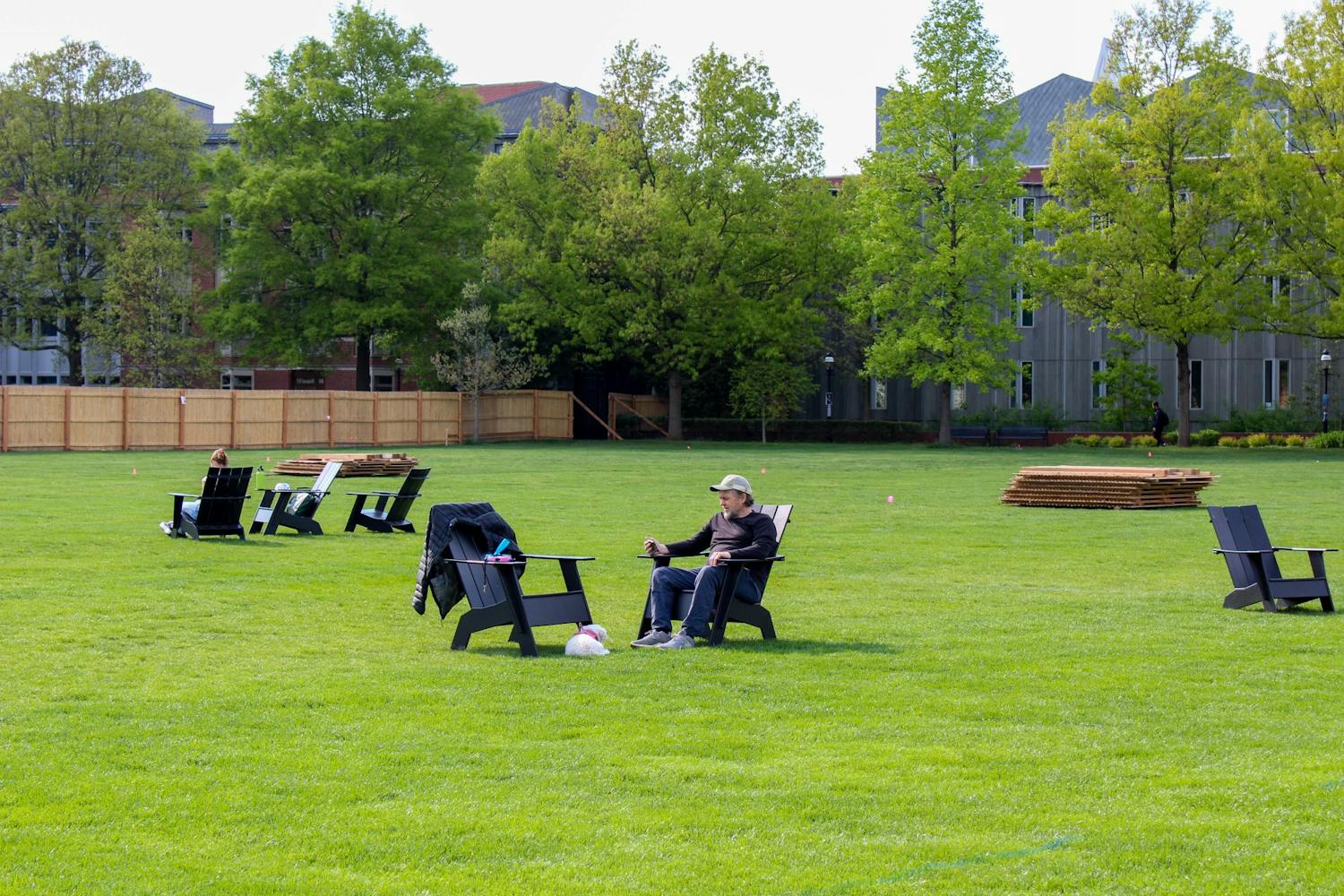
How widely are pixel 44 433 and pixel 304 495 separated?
1367 inches

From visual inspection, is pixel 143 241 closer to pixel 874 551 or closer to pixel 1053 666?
pixel 874 551

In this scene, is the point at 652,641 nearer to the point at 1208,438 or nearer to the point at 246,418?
the point at 246,418

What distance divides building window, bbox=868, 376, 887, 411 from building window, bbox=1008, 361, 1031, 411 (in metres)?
6.37

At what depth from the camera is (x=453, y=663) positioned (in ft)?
35.0

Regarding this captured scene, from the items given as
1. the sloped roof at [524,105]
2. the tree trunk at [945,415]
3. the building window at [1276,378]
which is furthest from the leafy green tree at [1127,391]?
the sloped roof at [524,105]

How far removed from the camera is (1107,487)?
2725cm

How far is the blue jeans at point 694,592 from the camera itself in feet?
37.9

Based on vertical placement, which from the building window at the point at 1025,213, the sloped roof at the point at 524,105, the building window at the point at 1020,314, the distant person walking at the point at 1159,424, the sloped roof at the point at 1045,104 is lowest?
the distant person walking at the point at 1159,424

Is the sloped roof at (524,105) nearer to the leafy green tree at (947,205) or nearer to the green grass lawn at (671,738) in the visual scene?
the leafy green tree at (947,205)

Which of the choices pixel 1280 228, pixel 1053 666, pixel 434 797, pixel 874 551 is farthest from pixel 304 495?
pixel 1280 228

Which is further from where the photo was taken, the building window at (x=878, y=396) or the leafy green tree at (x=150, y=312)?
the building window at (x=878, y=396)

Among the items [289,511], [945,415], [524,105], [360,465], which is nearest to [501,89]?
[524,105]

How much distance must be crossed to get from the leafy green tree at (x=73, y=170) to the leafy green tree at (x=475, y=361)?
1698 centimetres

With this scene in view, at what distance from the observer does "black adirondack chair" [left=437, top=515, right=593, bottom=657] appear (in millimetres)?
11094
